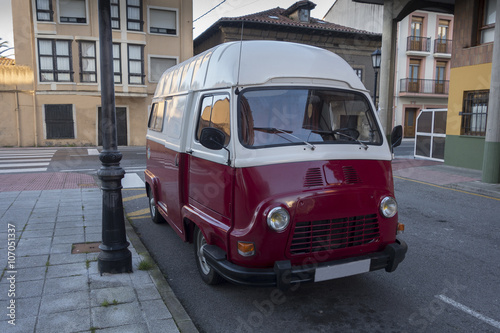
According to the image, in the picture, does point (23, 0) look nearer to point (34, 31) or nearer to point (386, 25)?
point (34, 31)

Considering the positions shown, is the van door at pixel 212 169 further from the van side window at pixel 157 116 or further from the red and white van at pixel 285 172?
the van side window at pixel 157 116

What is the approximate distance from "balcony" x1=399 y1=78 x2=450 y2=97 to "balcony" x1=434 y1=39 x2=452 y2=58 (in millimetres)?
2378

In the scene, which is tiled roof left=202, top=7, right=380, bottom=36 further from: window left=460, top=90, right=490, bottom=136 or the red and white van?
the red and white van

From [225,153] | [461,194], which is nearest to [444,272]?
[225,153]

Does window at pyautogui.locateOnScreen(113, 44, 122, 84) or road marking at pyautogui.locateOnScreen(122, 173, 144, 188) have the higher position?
window at pyautogui.locateOnScreen(113, 44, 122, 84)

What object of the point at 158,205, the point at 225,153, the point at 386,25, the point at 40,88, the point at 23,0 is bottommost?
the point at 158,205

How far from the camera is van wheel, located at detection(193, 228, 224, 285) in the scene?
14.0ft

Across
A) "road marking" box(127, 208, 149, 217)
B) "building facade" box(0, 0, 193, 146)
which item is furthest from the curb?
"building facade" box(0, 0, 193, 146)

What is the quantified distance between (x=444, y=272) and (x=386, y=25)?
14045mm

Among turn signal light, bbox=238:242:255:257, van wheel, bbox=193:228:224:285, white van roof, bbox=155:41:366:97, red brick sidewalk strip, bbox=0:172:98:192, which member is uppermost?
white van roof, bbox=155:41:366:97

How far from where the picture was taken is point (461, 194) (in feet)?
32.4

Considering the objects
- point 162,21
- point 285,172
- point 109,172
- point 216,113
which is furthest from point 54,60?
point 285,172

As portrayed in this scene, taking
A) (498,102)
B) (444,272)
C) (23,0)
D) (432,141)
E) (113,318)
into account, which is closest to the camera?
(113,318)

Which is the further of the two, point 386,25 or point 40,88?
point 40,88
